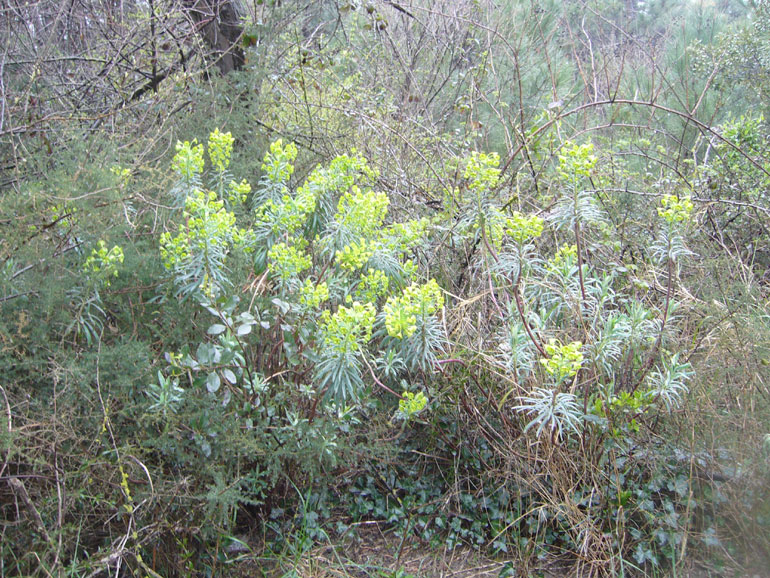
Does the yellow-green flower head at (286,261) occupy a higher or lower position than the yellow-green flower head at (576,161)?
lower

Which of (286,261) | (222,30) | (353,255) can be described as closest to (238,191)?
(286,261)

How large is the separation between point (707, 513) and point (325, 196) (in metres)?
2.13

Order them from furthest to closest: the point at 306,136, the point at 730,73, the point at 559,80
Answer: the point at 559,80 → the point at 730,73 → the point at 306,136

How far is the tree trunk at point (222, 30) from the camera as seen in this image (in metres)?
4.26

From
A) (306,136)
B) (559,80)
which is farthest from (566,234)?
(559,80)

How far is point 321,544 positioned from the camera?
2754 mm

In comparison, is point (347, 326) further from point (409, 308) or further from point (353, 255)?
point (353, 255)

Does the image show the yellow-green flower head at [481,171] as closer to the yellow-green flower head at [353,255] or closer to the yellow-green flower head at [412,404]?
the yellow-green flower head at [353,255]

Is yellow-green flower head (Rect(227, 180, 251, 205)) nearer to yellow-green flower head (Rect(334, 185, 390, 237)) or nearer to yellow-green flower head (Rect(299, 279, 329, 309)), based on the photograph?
yellow-green flower head (Rect(334, 185, 390, 237))

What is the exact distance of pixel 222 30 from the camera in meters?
4.36

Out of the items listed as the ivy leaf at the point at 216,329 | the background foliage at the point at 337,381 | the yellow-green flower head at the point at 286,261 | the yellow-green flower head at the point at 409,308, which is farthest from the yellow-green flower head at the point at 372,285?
the ivy leaf at the point at 216,329

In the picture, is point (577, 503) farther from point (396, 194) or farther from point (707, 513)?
point (396, 194)

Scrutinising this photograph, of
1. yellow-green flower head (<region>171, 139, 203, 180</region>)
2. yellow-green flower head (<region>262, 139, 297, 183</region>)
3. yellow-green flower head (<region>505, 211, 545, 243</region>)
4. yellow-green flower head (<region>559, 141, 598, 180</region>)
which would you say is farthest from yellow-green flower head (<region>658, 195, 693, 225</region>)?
yellow-green flower head (<region>171, 139, 203, 180</region>)

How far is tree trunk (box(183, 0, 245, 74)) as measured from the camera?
168 inches
